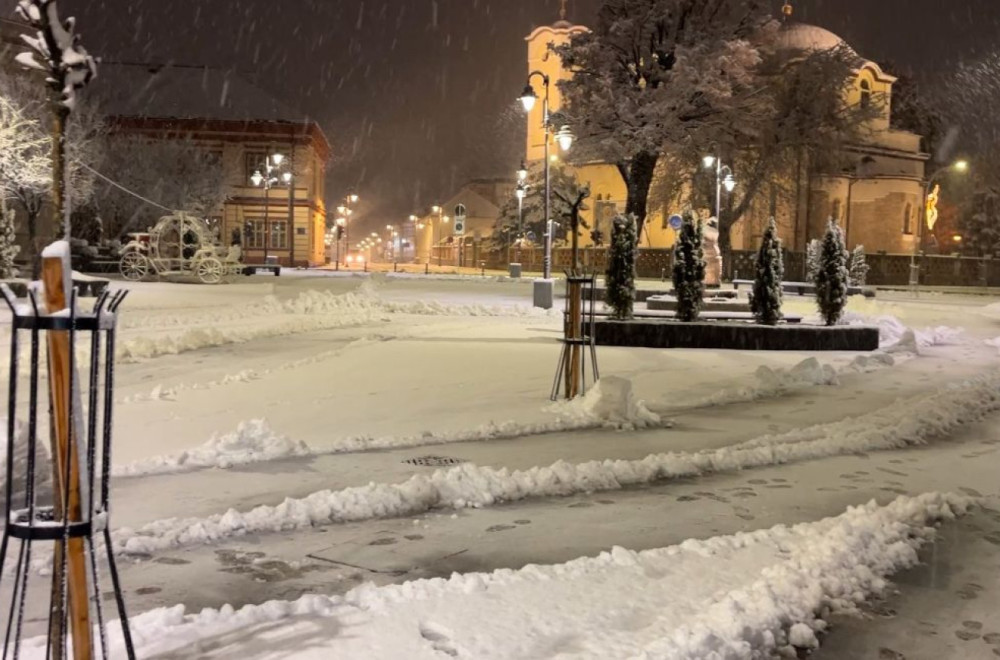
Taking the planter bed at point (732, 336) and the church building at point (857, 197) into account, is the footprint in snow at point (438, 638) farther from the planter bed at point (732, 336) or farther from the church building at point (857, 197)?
the church building at point (857, 197)

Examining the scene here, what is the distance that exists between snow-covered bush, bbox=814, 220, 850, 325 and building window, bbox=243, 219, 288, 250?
188ft

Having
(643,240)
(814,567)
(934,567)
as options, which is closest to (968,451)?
(934,567)

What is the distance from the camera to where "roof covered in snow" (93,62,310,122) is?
72.1 metres

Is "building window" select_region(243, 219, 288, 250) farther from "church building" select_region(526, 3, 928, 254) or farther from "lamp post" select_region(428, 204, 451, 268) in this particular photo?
"lamp post" select_region(428, 204, 451, 268)

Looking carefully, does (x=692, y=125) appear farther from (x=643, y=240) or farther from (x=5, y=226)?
(x=643, y=240)

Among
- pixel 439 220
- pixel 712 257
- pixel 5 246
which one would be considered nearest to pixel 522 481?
pixel 712 257

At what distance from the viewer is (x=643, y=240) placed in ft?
218

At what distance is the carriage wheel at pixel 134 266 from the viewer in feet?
120

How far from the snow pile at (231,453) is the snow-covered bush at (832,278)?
13123 mm

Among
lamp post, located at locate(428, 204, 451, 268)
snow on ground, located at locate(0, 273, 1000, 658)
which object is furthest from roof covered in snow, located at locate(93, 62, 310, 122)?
snow on ground, located at locate(0, 273, 1000, 658)

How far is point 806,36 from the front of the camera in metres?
66.1

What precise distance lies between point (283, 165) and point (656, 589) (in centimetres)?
6822

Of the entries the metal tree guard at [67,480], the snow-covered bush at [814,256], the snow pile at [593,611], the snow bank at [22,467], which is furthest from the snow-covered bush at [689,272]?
the metal tree guard at [67,480]

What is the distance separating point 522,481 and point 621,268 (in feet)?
35.0
